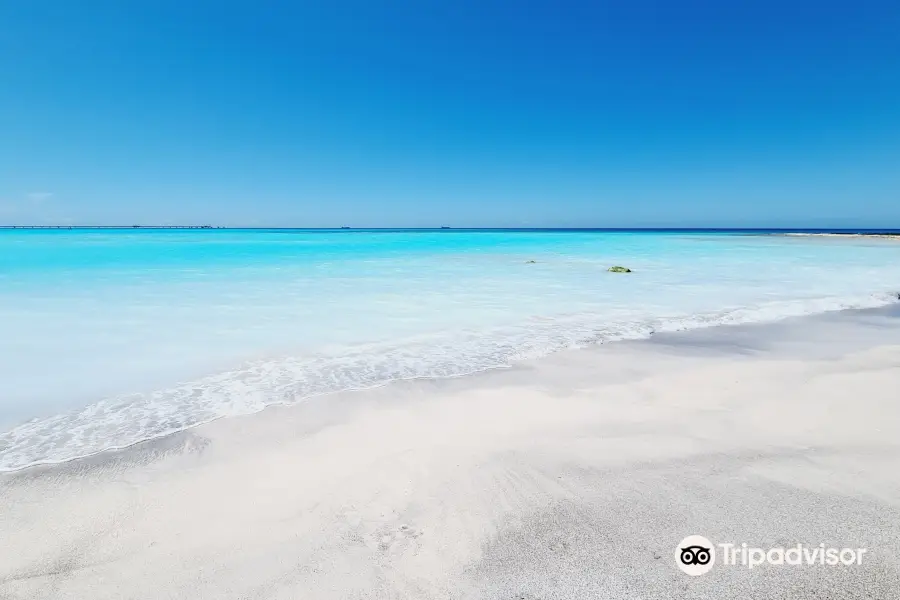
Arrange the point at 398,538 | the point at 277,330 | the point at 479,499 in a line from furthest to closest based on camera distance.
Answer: the point at 277,330
the point at 479,499
the point at 398,538

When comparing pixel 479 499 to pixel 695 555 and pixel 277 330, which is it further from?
pixel 277 330

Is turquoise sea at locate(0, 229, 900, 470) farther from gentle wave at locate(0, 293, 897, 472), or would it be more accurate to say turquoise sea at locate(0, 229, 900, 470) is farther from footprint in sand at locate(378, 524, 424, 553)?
footprint in sand at locate(378, 524, 424, 553)

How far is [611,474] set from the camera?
269 centimetres

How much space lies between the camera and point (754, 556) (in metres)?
2.03

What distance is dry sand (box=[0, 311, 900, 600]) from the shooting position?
194 centimetres

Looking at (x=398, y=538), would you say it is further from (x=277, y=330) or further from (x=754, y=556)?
(x=277, y=330)

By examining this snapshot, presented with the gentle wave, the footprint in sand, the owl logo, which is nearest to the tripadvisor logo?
the owl logo

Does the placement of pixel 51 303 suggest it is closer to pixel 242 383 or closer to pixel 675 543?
pixel 242 383

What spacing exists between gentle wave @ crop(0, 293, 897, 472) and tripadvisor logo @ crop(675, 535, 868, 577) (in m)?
2.81

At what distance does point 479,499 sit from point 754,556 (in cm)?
133

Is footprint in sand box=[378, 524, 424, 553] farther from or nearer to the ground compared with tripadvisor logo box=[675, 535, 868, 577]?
nearer to the ground

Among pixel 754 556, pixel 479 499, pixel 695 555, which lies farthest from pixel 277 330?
pixel 754 556

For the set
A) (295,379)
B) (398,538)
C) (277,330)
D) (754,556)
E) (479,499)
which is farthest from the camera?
(277,330)

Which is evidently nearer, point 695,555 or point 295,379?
point 695,555
